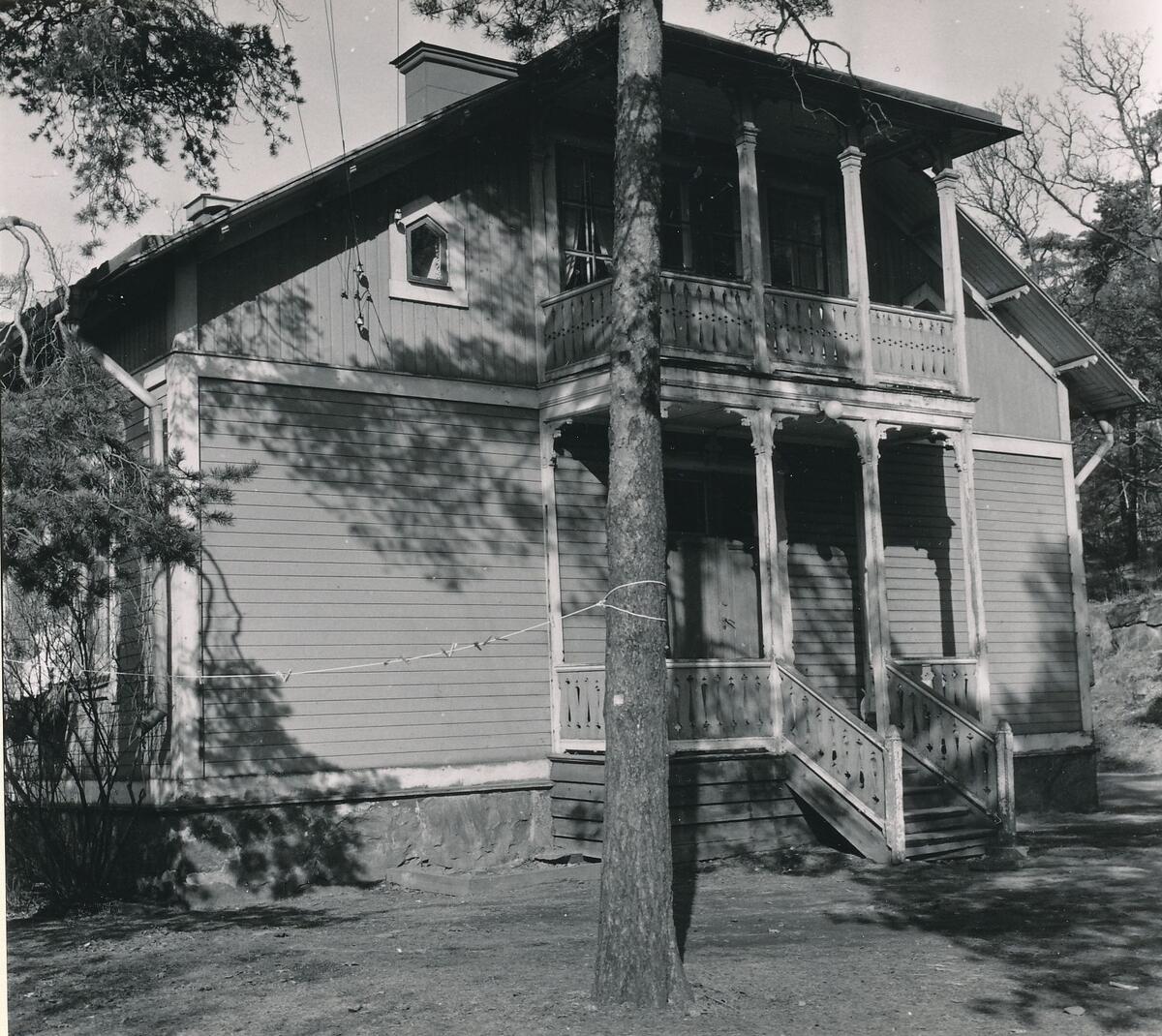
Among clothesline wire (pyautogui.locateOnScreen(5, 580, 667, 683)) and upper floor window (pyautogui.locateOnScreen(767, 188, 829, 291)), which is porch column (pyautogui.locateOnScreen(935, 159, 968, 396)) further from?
clothesline wire (pyautogui.locateOnScreen(5, 580, 667, 683))

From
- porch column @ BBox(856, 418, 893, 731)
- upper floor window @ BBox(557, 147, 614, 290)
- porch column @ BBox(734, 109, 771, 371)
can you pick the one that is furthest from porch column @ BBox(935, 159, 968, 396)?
upper floor window @ BBox(557, 147, 614, 290)

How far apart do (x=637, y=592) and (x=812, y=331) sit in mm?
7661

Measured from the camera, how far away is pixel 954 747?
14633mm

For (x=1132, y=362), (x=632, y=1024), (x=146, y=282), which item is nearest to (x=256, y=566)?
(x=146, y=282)

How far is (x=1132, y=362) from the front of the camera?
34.1 meters

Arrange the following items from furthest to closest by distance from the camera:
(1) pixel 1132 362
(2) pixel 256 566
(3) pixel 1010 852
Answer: (1) pixel 1132 362 → (3) pixel 1010 852 → (2) pixel 256 566

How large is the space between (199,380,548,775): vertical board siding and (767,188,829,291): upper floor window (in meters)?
4.47

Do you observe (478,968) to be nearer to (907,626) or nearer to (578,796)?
(578,796)

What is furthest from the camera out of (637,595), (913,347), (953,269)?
(953,269)

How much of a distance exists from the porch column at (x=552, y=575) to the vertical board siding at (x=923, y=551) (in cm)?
497

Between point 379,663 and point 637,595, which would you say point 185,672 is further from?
point 637,595

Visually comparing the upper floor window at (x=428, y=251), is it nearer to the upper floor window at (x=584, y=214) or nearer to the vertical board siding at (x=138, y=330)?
the upper floor window at (x=584, y=214)

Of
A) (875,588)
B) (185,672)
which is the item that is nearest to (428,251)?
(185,672)

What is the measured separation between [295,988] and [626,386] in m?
4.32
